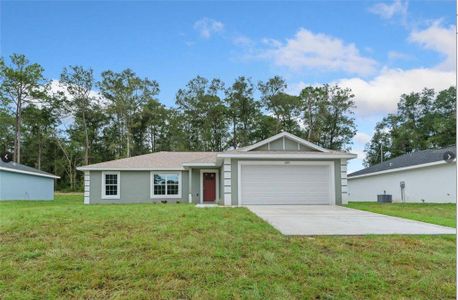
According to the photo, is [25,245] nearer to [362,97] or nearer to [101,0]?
[101,0]

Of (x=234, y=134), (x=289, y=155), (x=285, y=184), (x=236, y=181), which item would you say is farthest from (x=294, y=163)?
(x=234, y=134)

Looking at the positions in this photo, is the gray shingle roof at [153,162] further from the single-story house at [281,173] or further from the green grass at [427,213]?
the green grass at [427,213]

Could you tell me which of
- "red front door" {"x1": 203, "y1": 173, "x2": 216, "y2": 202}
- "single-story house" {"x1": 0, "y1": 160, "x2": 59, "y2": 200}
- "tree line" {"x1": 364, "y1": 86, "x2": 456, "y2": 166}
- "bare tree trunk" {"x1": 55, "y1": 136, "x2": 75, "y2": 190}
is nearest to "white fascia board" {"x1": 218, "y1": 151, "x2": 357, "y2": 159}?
"red front door" {"x1": 203, "y1": 173, "x2": 216, "y2": 202}

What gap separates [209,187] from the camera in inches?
757

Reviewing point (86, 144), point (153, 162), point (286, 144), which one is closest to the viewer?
point (286, 144)

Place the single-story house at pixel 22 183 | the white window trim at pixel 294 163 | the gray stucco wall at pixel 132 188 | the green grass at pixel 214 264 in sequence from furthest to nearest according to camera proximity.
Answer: the single-story house at pixel 22 183 → the gray stucco wall at pixel 132 188 → the white window trim at pixel 294 163 → the green grass at pixel 214 264

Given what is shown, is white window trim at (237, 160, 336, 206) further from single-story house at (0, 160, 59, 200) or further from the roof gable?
single-story house at (0, 160, 59, 200)

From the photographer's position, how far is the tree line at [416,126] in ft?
111

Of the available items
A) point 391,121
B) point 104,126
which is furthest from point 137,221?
point 391,121

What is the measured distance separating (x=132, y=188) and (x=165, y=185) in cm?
178

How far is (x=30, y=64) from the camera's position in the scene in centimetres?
3334

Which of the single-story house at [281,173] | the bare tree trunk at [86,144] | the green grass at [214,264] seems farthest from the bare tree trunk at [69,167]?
the green grass at [214,264]

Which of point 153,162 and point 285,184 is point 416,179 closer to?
point 285,184

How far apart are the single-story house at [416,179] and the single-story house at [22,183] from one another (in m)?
23.2
